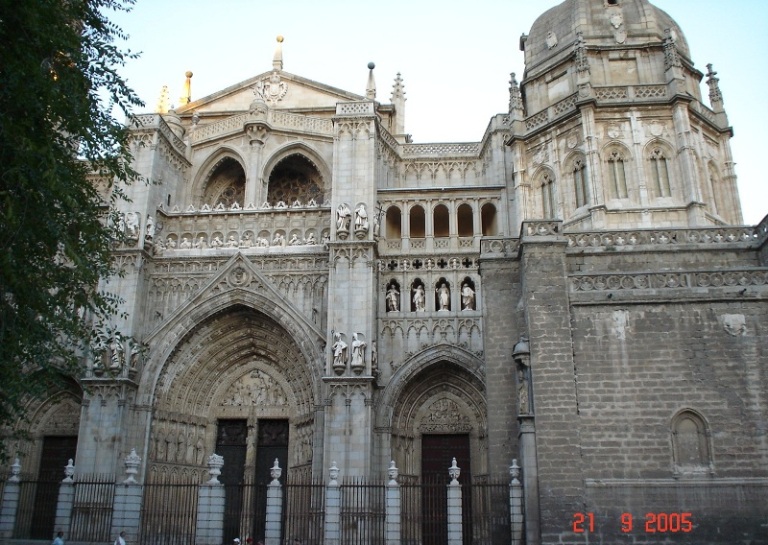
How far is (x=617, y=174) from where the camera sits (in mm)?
24703

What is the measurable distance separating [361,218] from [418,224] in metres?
4.07

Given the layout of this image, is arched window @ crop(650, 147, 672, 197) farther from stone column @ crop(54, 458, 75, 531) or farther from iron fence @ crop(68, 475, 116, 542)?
stone column @ crop(54, 458, 75, 531)

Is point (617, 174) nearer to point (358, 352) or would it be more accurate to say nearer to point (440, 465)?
point (358, 352)

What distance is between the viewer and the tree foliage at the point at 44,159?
11742mm

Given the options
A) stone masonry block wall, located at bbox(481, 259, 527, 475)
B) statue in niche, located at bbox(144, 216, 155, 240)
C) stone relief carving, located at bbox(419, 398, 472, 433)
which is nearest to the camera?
stone masonry block wall, located at bbox(481, 259, 527, 475)

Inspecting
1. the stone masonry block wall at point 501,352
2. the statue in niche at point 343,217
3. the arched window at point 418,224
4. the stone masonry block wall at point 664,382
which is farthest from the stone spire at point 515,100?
the stone masonry block wall at point 664,382

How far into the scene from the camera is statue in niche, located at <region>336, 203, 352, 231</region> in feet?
80.1

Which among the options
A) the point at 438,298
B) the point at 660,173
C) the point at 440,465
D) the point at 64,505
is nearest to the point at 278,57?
the point at 438,298

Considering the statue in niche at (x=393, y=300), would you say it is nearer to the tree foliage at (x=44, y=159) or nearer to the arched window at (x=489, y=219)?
the arched window at (x=489, y=219)

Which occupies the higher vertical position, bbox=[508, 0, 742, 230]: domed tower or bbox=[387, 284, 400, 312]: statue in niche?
bbox=[508, 0, 742, 230]: domed tower

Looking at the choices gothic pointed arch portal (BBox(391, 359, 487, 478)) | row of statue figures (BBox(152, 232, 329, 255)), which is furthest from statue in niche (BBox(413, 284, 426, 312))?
row of statue figures (BBox(152, 232, 329, 255))

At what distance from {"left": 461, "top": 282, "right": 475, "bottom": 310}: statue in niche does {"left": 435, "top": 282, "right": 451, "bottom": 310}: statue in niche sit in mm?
457

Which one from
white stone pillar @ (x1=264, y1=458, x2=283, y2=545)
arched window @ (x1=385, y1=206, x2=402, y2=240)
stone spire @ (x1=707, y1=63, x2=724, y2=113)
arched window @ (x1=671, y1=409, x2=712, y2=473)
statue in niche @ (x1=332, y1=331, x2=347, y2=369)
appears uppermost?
stone spire @ (x1=707, y1=63, x2=724, y2=113)

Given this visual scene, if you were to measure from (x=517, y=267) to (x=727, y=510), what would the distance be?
710cm
